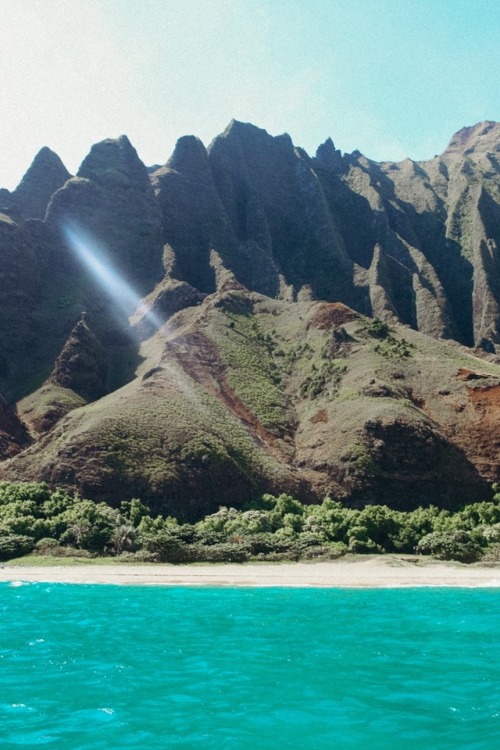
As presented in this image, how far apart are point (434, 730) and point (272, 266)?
163819mm

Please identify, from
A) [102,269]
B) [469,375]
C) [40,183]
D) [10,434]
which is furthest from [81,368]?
[40,183]

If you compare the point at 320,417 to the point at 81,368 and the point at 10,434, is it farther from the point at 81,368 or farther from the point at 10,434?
the point at 10,434

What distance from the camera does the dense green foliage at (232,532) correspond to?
6269cm

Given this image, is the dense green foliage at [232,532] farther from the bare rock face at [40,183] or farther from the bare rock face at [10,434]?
the bare rock face at [40,183]

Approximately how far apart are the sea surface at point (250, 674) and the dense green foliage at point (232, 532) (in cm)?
1938

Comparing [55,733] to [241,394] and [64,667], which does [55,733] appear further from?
[241,394]

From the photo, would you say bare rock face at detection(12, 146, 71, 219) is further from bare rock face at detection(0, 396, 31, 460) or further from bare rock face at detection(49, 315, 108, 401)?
bare rock face at detection(0, 396, 31, 460)

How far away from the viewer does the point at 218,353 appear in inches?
4510

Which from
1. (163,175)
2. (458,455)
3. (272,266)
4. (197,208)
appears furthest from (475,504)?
(163,175)

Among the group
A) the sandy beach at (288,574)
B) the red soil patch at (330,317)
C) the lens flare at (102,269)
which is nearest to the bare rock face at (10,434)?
the sandy beach at (288,574)

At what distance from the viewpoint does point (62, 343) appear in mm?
137375

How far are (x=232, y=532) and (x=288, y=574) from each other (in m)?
12.1

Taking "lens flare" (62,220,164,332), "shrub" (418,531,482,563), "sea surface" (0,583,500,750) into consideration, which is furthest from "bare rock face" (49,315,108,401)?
"sea surface" (0,583,500,750)

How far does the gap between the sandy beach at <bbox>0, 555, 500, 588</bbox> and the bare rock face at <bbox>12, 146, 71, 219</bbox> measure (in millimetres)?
142746
